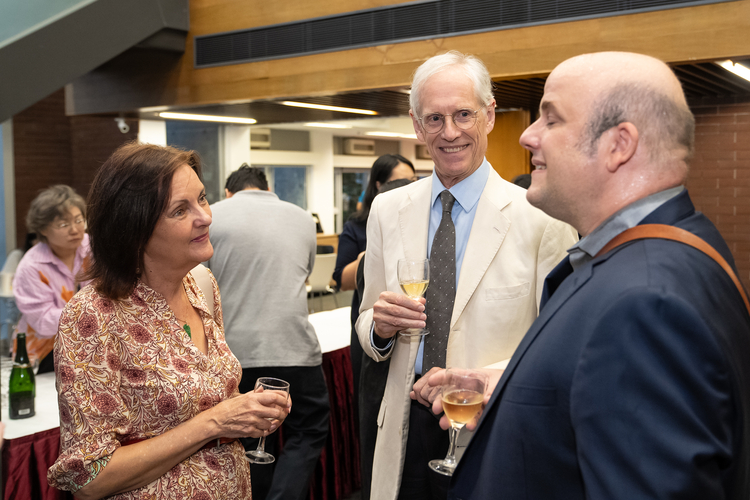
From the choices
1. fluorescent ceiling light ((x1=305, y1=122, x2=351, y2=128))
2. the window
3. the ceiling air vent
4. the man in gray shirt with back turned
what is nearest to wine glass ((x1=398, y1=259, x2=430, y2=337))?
the man in gray shirt with back turned

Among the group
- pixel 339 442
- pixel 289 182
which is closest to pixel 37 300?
pixel 339 442

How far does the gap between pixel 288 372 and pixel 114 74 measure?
488 cm

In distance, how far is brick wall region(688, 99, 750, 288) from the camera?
565 centimetres

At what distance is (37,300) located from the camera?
311 centimetres

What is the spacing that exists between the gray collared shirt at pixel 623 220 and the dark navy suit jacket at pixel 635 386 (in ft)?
0.05

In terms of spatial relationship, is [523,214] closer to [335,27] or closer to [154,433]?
[154,433]

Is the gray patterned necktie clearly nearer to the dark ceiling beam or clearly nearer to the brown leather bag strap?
the brown leather bag strap

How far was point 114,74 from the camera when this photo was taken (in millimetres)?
6504

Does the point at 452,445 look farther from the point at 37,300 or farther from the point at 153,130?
the point at 153,130

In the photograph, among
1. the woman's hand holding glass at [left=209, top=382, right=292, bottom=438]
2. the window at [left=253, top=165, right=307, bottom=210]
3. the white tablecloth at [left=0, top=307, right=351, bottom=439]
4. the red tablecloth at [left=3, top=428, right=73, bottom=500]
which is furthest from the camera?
the window at [left=253, top=165, right=307, bottom=210]

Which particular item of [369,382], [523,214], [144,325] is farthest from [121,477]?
[523,214]

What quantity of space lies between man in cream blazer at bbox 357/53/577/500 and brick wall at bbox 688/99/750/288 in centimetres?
487

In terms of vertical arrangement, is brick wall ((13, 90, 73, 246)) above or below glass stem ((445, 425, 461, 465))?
above

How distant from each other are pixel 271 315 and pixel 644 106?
7.74ft
